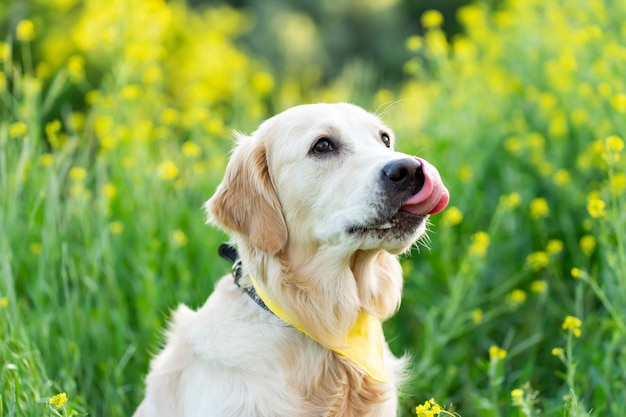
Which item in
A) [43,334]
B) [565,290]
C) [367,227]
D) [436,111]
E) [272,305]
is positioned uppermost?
[367,227]

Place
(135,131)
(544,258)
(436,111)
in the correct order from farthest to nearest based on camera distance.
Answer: (436,111)
(135,131)
(544,258)

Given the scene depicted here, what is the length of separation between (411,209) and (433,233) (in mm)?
2198

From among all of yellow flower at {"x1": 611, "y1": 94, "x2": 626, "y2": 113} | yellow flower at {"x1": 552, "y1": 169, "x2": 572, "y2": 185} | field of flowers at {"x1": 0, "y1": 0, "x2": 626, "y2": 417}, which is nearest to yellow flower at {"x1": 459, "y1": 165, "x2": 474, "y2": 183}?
field of flowers at {"x1": 0, "y1": 0, "x2": 626, "y2": 417}

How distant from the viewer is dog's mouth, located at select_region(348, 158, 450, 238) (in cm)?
254

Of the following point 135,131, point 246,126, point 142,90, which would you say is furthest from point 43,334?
point 246,126

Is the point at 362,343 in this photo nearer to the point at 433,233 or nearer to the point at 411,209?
the point at 411,209

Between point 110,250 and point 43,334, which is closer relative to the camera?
point 43,334

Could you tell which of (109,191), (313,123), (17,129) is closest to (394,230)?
→ (313,123)

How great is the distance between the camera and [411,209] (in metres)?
2.58

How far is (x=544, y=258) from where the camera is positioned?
12.8 ft

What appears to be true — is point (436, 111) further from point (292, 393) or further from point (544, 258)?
point (292, 393)

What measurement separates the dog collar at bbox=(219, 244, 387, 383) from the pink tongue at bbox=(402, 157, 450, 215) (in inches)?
21.5

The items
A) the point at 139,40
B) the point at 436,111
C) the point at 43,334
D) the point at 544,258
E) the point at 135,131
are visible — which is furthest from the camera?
the point at 436,111

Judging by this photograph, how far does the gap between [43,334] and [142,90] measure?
2.29 m
